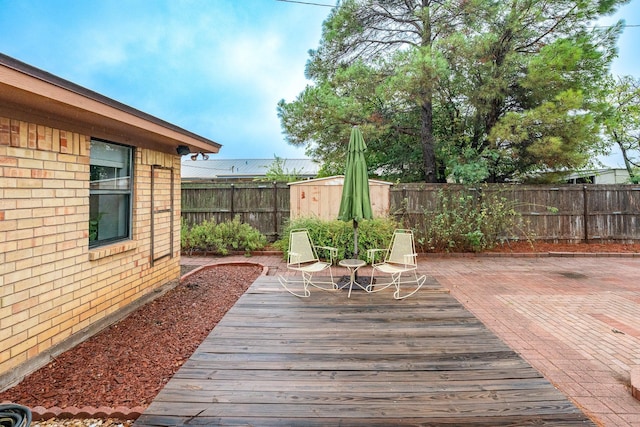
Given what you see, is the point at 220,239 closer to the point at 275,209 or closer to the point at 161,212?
the point at 275,209

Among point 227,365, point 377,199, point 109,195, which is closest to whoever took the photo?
point 227,365

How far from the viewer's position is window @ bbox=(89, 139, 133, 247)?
365 centimetres

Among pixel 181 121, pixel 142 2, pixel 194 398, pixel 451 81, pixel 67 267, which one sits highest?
pixel 181 121

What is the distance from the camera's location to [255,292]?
14.7ft

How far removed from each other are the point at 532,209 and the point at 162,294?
31.2 feet

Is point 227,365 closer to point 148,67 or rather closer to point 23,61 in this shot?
point 23,61

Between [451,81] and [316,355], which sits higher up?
[451,81]

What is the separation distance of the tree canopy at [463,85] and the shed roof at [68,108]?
19.6 feet

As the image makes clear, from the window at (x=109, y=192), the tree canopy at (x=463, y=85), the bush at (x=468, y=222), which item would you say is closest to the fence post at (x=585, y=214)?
the tree canopy at (x=463, y=85)

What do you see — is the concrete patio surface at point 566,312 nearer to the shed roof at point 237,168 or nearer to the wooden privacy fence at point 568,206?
the wooden privacy fence at point 568,206

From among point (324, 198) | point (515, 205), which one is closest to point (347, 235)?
point (324, 198)

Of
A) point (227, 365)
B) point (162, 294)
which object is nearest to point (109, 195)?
point (162, 294)

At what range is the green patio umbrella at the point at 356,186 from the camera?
188 inches

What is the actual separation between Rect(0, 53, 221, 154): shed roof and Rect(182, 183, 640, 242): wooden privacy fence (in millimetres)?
5137
